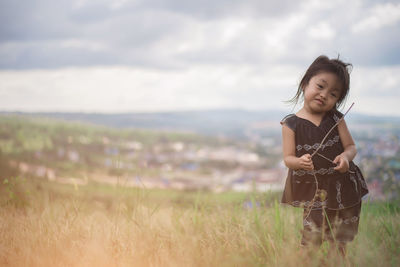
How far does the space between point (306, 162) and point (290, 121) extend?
28 centimetres

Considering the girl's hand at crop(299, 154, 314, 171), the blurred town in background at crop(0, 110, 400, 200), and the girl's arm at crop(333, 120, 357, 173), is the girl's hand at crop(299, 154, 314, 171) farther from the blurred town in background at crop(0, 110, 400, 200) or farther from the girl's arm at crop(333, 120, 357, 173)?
the blurred town in background at crop(0, 110, 400, 200)

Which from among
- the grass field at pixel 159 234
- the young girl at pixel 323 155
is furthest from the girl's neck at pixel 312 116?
the grass field at pixel 159 234

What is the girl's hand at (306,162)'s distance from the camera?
1.92 m

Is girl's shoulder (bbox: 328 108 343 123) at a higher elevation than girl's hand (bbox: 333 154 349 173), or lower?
higher

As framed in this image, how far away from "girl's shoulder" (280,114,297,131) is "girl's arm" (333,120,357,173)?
0.87 ft

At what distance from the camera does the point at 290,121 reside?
209cm

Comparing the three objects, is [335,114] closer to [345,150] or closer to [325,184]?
[345,150]

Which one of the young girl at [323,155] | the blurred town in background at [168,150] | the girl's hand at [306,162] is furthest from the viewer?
the blurred town in background at [168,150]

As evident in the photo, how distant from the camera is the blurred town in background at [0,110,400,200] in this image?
2875 mm

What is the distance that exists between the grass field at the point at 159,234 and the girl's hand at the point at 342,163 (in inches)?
15.5

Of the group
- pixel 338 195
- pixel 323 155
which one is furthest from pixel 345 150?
pixel 338 195

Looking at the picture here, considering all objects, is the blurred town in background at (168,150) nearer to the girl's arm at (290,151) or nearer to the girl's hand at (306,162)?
the girl's arm at (290,151)

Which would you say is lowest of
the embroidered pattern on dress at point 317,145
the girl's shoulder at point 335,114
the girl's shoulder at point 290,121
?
the embroidered pattern on dress at point 317,145

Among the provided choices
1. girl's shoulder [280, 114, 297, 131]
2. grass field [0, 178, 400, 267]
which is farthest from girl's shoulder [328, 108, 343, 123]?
grass field [0, 178, 400, 267]
